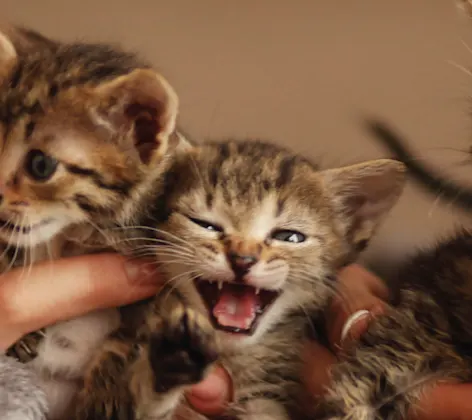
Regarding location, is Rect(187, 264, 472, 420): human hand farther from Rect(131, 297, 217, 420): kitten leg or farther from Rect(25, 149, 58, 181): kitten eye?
Rect(25, 149, 58, 181): kitten eye

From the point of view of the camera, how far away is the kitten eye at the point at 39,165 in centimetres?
91

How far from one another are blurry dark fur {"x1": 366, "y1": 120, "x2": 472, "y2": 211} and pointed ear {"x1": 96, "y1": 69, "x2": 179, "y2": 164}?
73 cm

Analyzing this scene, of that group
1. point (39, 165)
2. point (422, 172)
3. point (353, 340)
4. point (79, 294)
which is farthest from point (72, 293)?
point (422, 172)

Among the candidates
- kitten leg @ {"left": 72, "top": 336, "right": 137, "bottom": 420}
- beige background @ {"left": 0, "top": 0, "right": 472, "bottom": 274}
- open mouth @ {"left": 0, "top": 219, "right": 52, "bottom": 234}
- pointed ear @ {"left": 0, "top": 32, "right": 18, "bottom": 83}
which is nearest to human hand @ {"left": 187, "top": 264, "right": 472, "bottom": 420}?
kitten leg @ {"left": 72, "top": 336, "right": 137, "bottom": 420}

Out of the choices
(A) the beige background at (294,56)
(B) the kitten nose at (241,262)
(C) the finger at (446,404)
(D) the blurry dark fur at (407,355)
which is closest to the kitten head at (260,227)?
(B) the kitten nose at (241,262)

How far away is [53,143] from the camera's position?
0.93m

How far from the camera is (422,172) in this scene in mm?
1616

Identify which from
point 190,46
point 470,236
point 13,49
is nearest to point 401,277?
point 470,236

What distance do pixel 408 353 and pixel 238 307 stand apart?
10.4 inches

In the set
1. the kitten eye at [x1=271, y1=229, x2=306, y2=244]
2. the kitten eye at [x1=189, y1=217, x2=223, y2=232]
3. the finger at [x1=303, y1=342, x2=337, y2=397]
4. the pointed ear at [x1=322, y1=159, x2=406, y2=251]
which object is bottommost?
the finger at [x1=303, y1=342, x2=337, y2=397]

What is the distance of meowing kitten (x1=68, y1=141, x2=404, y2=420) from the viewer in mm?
933

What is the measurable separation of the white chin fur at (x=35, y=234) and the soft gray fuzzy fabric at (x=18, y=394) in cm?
18

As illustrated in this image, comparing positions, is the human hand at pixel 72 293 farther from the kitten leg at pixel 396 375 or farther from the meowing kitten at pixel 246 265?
the kitten leg at pixel 396 375

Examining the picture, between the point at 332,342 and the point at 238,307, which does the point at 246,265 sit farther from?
the point at 332,342
